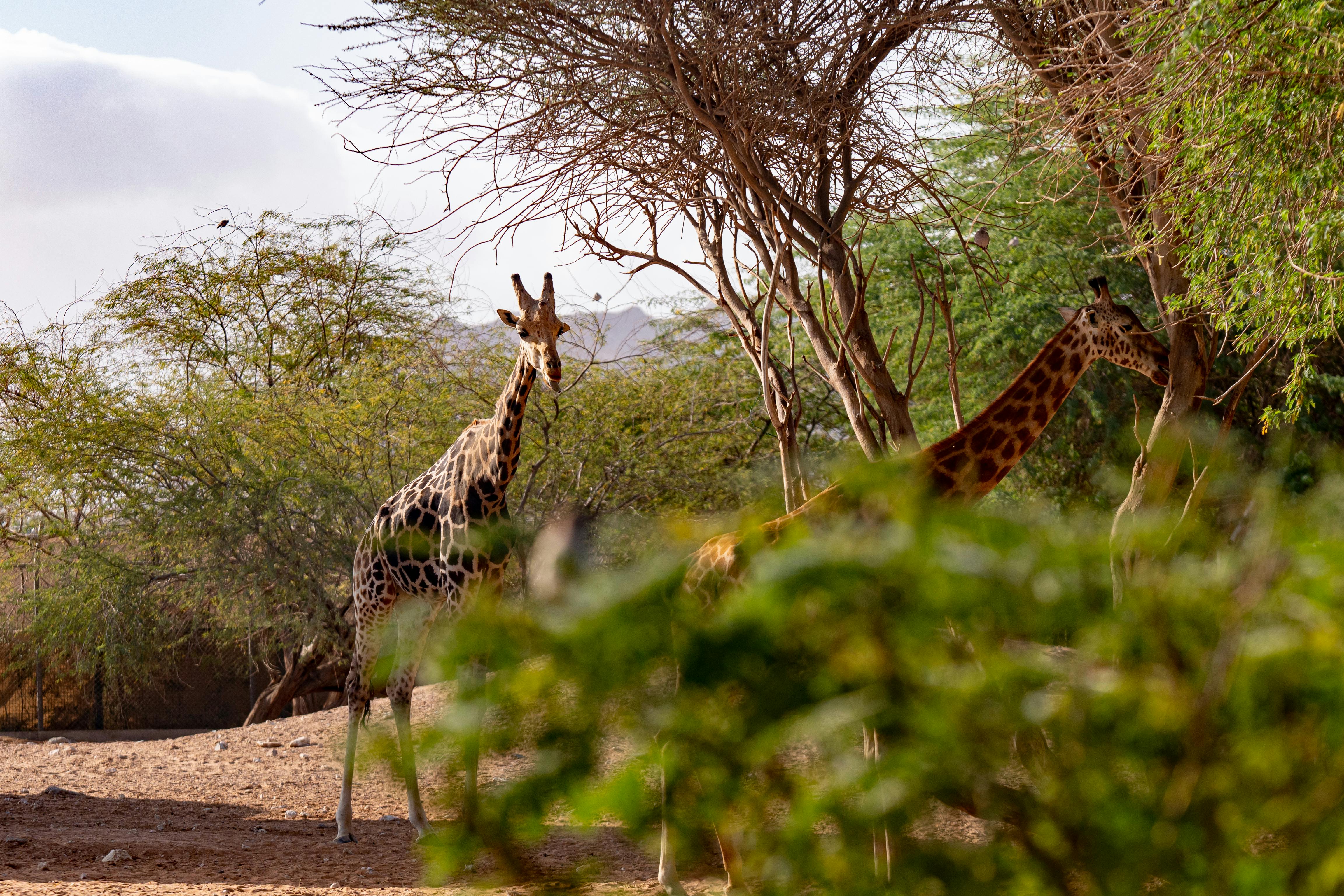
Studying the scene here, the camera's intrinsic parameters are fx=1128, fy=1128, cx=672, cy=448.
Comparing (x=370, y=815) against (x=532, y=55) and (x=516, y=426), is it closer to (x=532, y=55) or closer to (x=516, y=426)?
(x=516, y=426)

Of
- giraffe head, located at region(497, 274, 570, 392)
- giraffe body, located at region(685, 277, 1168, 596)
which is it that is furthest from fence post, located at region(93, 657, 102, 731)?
giraffe body, located at region(685, 277, 1168, 596)

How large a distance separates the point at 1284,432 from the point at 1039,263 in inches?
412

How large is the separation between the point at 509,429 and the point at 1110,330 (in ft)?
8.73

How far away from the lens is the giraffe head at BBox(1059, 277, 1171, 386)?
4.46 metres

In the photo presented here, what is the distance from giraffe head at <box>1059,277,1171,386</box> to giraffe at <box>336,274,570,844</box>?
214cm

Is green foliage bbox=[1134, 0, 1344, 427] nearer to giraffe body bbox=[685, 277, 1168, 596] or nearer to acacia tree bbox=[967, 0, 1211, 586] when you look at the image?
acacia tree bbox=[967, 0, 1211, 586]

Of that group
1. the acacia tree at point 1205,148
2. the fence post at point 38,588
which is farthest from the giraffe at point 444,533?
the fence post at point 38,588

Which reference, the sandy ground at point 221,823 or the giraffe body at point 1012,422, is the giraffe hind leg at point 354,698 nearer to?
the sandy ground at point 221,823

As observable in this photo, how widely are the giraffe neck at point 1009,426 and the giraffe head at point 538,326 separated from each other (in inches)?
69.8

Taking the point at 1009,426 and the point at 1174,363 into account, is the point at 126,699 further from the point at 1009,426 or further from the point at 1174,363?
the point at 1009,426

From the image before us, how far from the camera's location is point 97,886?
4473 mm

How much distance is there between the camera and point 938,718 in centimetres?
83

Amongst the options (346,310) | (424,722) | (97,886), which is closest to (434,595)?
(97,886)

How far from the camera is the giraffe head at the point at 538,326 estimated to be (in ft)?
16.2
